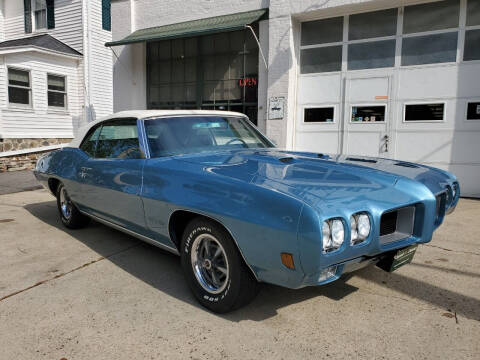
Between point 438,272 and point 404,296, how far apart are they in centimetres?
74

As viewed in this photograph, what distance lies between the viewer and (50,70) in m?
14.3

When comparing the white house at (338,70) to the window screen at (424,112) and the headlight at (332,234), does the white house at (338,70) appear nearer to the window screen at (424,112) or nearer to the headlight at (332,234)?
the window screen at (424,112)

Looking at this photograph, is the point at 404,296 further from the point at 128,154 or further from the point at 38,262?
the point at 38,262

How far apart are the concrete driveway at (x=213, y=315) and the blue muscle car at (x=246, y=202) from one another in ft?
0.97

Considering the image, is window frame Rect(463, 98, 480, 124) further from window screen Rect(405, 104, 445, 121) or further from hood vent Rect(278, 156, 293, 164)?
hood vent Rect(278, 156, 293, 164)

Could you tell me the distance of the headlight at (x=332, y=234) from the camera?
222 cm

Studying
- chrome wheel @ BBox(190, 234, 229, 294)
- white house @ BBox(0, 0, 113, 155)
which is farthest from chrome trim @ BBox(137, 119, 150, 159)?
white house @ BBox(0, 0, 113, 155)

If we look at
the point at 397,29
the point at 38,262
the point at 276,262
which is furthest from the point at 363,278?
the point at 397,29

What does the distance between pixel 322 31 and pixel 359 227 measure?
7.69m

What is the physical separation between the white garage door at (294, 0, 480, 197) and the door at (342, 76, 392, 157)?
0.02 m

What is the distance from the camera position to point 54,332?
8.60 ft

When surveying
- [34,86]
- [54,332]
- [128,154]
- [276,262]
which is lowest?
[54,332]

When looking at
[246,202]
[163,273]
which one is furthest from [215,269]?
[163,273]

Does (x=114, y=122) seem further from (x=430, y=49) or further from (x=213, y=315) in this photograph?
(x=430, y=49)
